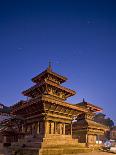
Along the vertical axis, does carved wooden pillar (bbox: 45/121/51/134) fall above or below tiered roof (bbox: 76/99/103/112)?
below

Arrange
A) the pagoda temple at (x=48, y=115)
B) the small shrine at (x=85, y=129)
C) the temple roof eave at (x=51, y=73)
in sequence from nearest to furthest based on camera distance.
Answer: the pagoda temple at (x=48, y=115)
the temple roof eave at (x=51, y=73)
the small shrine at (x=85, y=129)

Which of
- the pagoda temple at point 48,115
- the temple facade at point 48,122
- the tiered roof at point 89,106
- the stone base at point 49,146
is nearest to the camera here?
the stone base at point 49,146

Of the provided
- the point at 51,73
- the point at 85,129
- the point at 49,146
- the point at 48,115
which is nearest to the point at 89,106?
the point at 85,129

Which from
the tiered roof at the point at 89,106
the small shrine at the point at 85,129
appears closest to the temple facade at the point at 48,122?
the small shrine at the point at 85,129

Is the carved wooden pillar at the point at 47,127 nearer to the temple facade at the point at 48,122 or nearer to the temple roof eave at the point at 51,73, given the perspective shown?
the temple facade at the point at 48,122

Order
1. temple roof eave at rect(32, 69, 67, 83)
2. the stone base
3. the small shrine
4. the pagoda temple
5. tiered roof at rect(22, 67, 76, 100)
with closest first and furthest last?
the stone base → the pagoda temple → tiered roof at rect(22, 67, 76, 100) → temple roof eave at rect(32, 69, 67, 83) → the small shrine

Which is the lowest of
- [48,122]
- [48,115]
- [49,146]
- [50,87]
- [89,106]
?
[49,146]

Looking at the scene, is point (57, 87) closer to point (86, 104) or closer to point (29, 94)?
point (29, 94)

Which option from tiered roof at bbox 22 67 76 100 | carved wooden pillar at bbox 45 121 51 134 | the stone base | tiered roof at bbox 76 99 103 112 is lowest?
the stone base

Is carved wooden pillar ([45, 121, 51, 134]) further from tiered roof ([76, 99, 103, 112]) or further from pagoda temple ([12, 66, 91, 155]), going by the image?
tiered roof ([76, 99, 103, 112])

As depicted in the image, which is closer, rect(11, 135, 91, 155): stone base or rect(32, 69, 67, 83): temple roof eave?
rect(11, 135, 91, 155): stone base

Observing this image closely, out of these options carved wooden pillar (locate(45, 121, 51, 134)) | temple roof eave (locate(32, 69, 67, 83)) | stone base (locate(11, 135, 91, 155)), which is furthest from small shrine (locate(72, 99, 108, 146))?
carved wooden pillar (locate(45, 121, 51, 134))

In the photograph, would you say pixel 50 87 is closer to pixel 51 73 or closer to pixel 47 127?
pixel 51 73

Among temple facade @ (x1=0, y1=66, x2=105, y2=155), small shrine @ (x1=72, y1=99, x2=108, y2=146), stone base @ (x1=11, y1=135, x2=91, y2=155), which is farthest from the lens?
small shrine @ (x1=72, y1=99, x2=108, y2=146)
